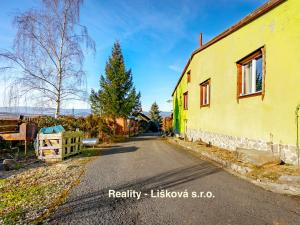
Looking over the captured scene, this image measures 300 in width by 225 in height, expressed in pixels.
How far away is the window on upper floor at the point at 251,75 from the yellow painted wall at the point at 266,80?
0.27 meters

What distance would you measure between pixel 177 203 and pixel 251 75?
7.18 metres

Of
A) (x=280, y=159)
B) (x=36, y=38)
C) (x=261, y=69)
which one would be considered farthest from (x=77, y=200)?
(x=36, y=38)

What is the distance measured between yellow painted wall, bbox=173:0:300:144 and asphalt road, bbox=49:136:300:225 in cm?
261

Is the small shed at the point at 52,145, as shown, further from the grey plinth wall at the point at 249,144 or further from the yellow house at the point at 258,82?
the yellow house at the point at 258,82

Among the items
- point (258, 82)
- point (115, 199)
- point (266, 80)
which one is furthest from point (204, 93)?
point (115, 199)

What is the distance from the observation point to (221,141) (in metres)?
11.4

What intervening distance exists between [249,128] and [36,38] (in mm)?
14005

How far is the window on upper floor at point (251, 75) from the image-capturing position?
8.41 m

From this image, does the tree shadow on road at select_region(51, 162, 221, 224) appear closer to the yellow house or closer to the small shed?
the yellow house

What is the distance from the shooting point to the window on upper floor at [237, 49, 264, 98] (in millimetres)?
8407

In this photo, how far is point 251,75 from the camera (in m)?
9.20

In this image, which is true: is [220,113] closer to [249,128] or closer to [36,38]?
[249,128]

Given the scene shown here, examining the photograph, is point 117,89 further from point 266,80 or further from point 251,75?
point 266,80

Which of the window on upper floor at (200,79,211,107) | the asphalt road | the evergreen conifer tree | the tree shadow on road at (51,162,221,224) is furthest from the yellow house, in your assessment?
the evergreen conifer tree
